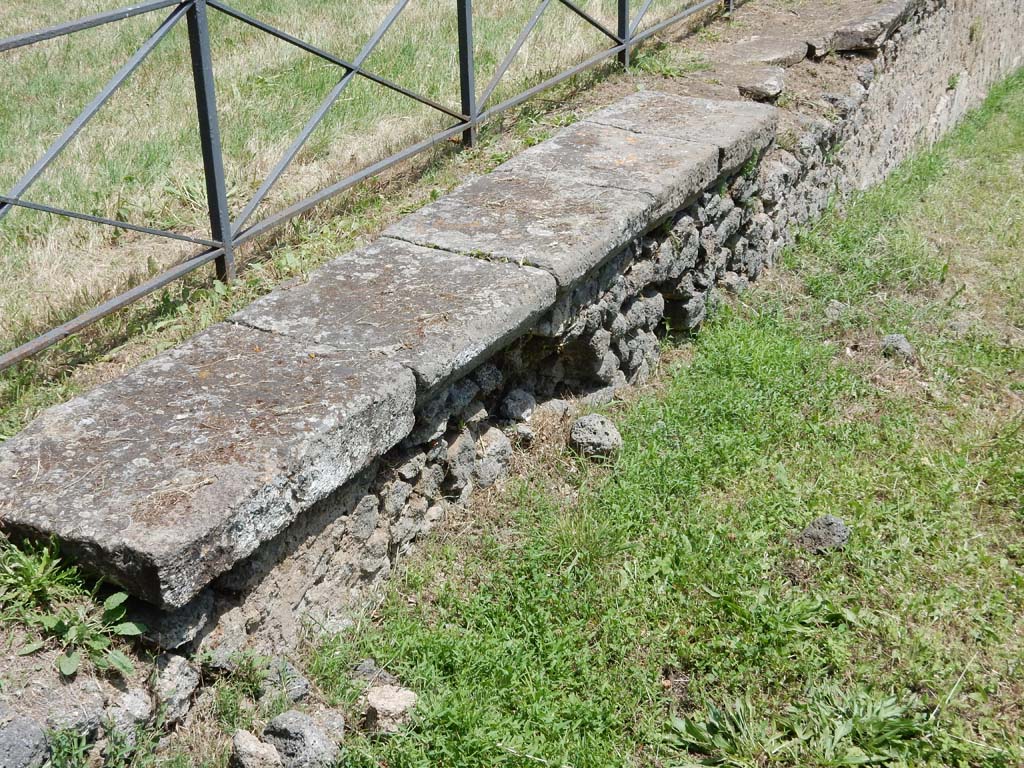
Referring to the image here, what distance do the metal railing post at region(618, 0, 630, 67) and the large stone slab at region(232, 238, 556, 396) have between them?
2.78 m

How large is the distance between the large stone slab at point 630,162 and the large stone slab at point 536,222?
0.07 meters

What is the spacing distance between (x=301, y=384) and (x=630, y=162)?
2034 millimetres

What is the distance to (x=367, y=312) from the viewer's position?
3.02m

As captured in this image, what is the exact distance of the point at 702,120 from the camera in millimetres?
4637

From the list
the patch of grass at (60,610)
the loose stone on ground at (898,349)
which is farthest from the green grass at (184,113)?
the loose stone on ground at (898,349)

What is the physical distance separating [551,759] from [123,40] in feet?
20.5

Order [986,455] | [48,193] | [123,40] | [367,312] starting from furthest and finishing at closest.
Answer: [123,40]
[48,193]
[986,455]
[367,312]

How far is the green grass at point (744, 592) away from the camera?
2.57 metres

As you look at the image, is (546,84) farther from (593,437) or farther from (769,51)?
(593,437)

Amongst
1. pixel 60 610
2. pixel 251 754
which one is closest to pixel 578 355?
pixel 251 754

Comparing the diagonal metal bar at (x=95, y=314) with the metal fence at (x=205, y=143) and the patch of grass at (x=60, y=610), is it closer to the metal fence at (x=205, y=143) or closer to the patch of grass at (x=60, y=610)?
the metal fence at (x=205, y=143)

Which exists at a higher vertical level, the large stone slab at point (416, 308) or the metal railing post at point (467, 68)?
the metal railing post at point (467, 68)

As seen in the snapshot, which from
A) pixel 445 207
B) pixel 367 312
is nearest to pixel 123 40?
pixel 445 207

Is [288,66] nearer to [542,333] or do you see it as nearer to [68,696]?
[542,333]
